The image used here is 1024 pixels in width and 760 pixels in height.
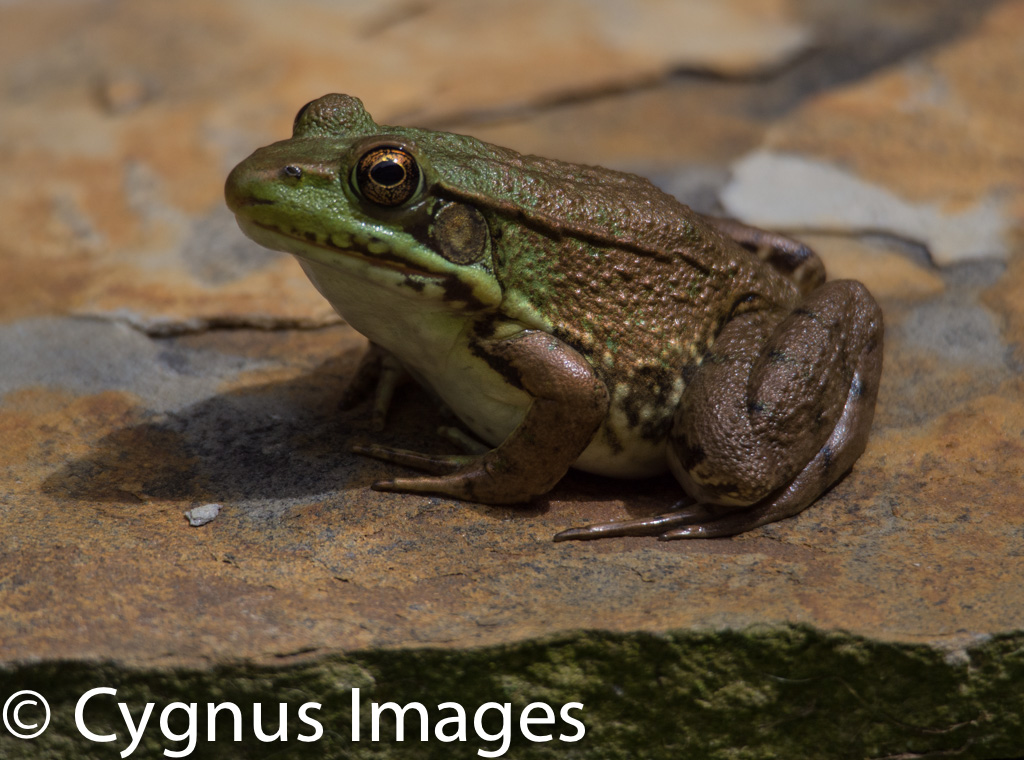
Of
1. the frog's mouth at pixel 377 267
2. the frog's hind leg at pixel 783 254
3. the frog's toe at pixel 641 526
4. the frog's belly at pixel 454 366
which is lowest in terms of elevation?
the frog's toe at pixel 641 526

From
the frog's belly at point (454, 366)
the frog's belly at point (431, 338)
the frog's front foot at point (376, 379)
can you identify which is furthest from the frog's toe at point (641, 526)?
the frog's front foot at point (376, 379)

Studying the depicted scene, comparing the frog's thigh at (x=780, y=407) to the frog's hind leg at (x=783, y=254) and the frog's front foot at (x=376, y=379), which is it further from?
the frog's front foot at (x=376, y=379)

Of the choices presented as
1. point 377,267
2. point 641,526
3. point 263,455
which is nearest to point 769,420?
point 641,526

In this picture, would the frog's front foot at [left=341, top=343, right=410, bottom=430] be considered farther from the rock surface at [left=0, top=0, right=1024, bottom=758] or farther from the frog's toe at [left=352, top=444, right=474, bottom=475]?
the frog's toe at [left=352, top=444, right=474, bottom=475]

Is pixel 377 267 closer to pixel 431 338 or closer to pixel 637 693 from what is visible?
pixel 431 338

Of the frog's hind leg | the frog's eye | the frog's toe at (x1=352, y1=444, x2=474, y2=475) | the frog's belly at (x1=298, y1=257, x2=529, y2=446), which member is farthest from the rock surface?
the frog's eye

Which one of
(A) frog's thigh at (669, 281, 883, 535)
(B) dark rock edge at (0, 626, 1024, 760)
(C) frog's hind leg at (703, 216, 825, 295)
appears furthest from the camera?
(C) frog's hind leg at (703, 216, 825, 295)
